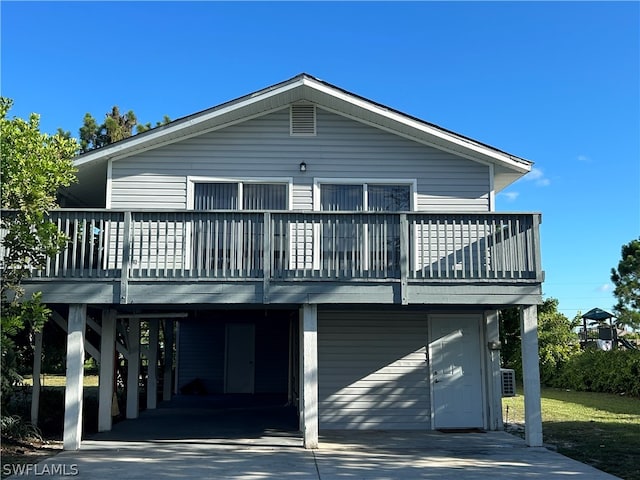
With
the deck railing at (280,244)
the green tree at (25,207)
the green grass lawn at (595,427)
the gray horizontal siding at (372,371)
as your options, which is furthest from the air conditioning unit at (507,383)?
the green tree at (25,207)

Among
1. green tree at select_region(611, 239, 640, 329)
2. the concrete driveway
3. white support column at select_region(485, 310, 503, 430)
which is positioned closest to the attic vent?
white support column at select_region(485, 310, 503, 430)

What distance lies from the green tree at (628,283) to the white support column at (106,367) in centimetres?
1313

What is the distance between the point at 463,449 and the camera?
9211 mm

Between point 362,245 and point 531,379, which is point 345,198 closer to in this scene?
point 362,245

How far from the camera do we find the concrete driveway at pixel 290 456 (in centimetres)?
740

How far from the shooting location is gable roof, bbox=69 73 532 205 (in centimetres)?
1077

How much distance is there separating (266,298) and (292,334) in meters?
7.30

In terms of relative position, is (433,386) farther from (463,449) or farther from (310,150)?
(310,150)

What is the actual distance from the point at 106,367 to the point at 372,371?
4.70 m

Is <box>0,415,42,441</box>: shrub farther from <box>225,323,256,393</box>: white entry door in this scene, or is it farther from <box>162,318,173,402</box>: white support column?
<box>225,323,256,393</box>: white entry door

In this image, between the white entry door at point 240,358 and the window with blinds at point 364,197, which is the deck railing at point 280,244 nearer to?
the window with blinds at point 364,197

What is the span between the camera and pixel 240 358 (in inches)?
755

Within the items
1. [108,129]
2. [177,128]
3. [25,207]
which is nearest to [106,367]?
[25,207]

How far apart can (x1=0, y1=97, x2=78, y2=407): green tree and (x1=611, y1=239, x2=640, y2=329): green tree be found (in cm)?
1454
